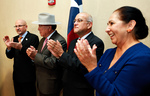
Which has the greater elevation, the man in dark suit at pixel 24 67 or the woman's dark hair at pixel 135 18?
the woman's dark hair at pixel 135 18

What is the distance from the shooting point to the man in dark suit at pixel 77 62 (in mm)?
1209

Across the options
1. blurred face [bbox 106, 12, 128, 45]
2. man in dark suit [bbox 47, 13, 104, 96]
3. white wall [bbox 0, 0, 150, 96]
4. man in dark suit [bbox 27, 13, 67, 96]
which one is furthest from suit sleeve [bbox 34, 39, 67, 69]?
blurred face [bbox 106, 12, 128, 45]

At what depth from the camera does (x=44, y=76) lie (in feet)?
5.75

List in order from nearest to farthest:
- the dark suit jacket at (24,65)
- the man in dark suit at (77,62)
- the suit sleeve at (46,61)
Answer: the man in dark suit at (77,62) < the suit sleeve at (46,61) < the dark suit jacket at (24,65)

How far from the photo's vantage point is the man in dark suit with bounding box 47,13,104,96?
1209 mm

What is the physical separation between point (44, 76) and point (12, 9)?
2.02 metres

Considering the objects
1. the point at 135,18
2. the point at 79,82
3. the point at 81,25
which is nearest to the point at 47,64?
the point at 79,82

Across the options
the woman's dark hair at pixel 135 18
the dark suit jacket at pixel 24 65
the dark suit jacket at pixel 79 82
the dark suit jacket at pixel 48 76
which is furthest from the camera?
the dark suit jacket at pixel 24 65

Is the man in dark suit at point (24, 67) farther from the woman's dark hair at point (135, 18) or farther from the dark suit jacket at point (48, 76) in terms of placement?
the woman's dark hair at point (135, 18)

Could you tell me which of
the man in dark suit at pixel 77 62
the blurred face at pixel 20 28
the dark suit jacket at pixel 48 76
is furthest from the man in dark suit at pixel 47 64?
→ the blurred face at pixel 20 28

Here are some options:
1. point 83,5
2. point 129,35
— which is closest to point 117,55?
point 129,35

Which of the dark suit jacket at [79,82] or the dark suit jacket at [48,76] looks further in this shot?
the dark suit jacket at [48,76]

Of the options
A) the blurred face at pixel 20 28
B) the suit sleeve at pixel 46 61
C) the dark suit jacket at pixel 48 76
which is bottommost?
the dark suit jacket at pixel 48 76

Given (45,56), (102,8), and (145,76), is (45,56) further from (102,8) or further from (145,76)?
(145,76)
